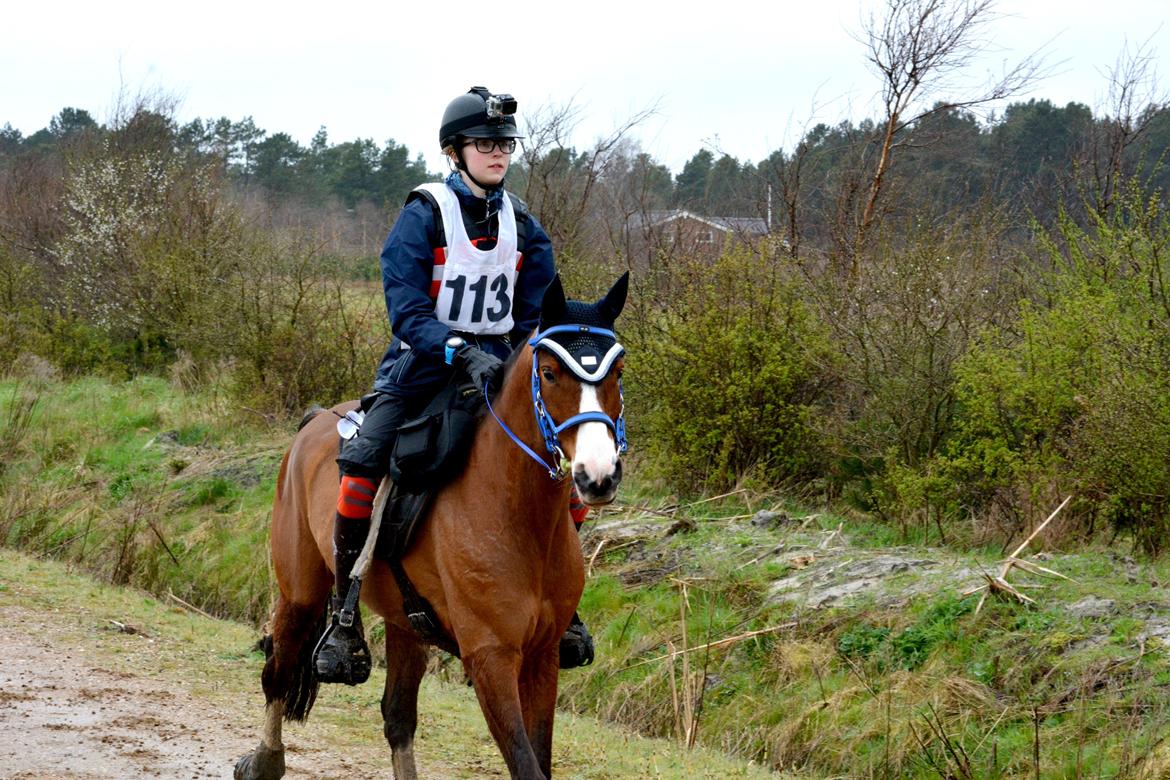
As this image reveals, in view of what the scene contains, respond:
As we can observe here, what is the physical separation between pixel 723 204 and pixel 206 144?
4404 centimetres

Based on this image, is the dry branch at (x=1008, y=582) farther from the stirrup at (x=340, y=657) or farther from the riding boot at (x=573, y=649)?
the stirrup at (x=340, y=657)

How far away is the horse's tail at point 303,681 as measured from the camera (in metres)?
6.34

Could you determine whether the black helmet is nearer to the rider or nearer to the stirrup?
the rider

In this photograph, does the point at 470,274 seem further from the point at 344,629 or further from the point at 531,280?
the point at 344,629

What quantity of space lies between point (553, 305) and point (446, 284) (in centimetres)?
98

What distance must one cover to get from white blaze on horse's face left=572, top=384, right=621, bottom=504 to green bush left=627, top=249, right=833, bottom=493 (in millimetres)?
8820

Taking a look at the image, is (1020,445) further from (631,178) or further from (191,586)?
(631,178)

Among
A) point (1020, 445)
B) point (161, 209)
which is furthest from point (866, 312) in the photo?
point (161, 209)

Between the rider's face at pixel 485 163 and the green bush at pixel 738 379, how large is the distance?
7670 millimetres

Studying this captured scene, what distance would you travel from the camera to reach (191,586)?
13.6 meters

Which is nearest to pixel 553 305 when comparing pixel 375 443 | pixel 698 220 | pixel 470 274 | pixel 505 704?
pixel 470 274

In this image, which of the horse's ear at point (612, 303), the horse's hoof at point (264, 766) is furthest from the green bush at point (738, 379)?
the horse's ear at point (612, 303)

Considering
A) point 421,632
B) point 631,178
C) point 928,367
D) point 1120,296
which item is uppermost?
point 631,178

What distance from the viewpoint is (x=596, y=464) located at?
3912 mm
